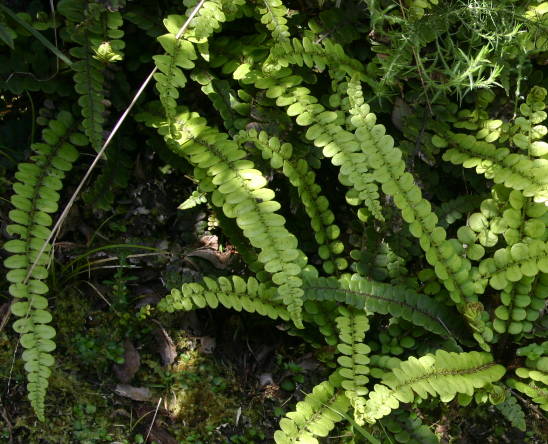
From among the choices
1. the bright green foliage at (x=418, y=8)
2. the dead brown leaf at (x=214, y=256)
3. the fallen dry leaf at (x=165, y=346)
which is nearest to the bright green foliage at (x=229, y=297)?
the fallen dry leaf at (x=165, y=346)

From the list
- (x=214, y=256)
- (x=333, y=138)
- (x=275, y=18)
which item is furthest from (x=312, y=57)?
(x=214, y=256)

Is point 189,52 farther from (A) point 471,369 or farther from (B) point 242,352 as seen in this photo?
(A) point 471,369

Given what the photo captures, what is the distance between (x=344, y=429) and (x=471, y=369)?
548mm

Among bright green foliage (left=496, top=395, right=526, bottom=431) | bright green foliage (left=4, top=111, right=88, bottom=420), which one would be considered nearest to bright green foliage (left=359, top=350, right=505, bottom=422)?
bright green foliage (left=496, top=395, right=526, bottom=431)

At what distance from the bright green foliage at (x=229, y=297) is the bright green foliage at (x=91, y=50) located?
2.12 feet

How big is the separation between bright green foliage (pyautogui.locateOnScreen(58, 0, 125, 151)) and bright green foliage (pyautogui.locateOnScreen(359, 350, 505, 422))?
1373 mm

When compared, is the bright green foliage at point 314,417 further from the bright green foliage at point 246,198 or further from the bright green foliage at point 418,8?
the bright green foliage at point 418,8

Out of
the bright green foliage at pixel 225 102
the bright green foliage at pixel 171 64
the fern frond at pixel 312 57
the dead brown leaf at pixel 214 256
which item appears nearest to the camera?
the bright green foliage at pixel 171 64

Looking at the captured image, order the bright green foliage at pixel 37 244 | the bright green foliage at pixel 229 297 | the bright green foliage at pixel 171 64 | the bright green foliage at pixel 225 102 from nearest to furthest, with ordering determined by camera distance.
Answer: the bright green foliage at pixel 37 244 < the bright green foliage at pixel 171 64 < the bright green foliage at pixel 229 297 < the bright green foliage at pixel 225 102

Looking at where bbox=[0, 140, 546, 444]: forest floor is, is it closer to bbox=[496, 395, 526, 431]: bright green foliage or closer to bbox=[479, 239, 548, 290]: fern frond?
bbox=[496, 395, 526, 431]: bright green foliage

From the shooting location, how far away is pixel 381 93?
8.06 ft

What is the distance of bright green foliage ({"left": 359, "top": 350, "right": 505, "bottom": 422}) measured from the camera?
2041mm

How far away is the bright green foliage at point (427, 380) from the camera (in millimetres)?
2041

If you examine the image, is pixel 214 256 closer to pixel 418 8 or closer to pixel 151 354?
pixel 151 354
